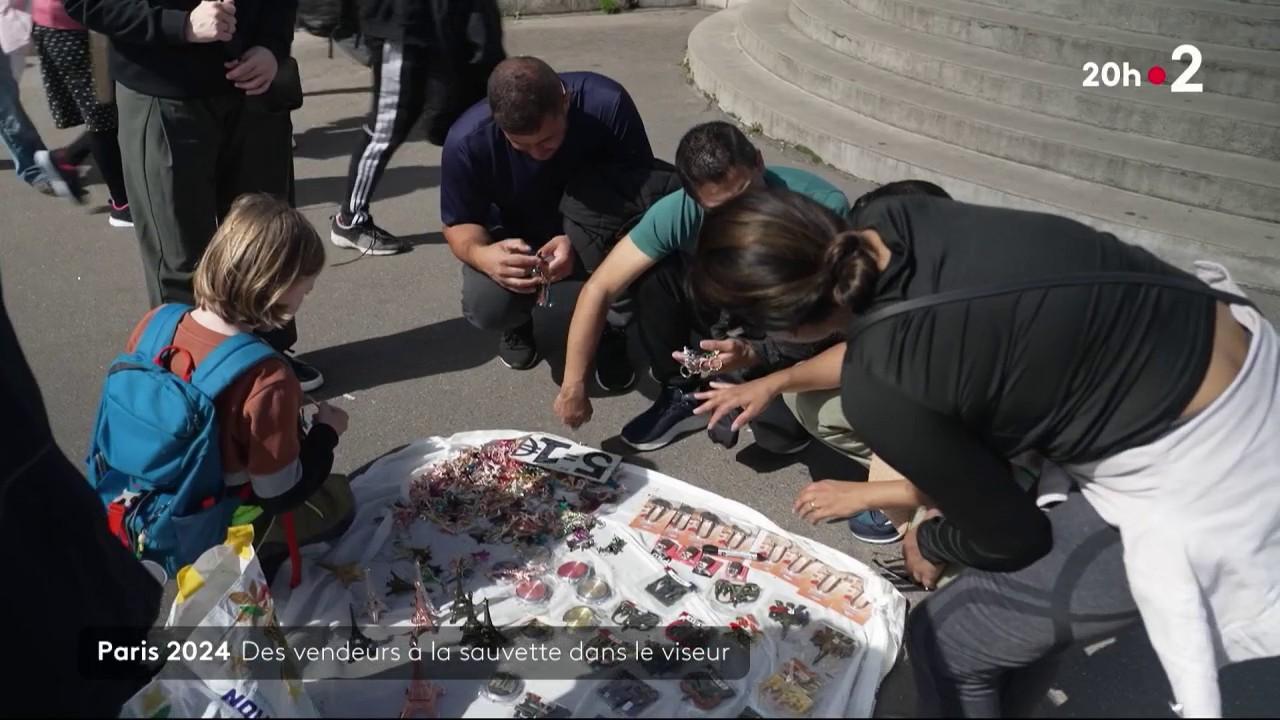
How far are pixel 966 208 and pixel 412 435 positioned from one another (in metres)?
2.27

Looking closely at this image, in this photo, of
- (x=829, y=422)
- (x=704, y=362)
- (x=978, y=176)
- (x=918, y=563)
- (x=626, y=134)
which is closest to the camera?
(x=918, y=563)

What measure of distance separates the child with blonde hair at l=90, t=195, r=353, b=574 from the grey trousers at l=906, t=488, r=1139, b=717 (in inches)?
62.2

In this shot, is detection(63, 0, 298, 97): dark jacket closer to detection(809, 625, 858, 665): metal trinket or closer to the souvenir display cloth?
the souvenir display cloth

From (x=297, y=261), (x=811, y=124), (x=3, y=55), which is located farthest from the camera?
(x=811, y=124)

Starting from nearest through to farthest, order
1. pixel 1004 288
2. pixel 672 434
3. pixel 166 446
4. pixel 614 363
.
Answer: pixel 1004 288 < pixel 166 446 < pixel 672 434 < pixel 614 363

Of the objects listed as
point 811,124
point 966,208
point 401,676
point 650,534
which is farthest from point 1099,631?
point 811,124

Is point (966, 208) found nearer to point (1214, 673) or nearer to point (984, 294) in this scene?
point (984, 294)

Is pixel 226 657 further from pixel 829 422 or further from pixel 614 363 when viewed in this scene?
pixel 614 363

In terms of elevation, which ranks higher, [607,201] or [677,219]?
[677,219]

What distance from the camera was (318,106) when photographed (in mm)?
7215

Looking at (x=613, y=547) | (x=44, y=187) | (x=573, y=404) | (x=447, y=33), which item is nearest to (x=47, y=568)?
(x=613, y=547)

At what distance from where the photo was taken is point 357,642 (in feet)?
8.87

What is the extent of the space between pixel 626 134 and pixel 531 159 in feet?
1.19

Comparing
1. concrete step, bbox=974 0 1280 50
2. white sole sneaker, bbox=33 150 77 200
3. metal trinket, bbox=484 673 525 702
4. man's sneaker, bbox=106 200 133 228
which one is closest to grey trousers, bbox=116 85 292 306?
man's sneaker, bbox=106 200 133 228
